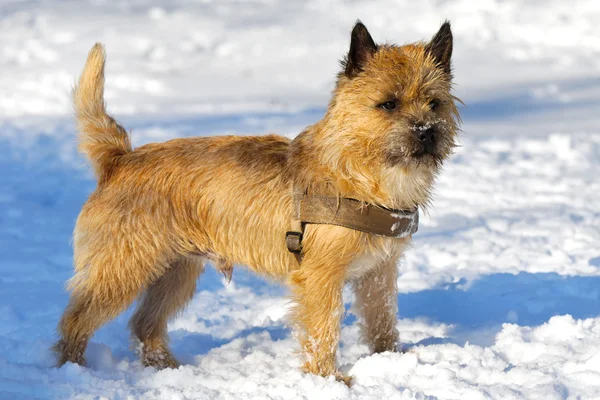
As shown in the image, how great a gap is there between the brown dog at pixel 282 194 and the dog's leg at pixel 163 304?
2 centimetres

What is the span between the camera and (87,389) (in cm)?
385

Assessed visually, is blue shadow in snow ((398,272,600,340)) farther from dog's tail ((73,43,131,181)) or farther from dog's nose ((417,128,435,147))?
dog's tail ((73,43,131,181))

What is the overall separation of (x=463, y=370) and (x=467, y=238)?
303 cm

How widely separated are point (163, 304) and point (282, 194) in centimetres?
118

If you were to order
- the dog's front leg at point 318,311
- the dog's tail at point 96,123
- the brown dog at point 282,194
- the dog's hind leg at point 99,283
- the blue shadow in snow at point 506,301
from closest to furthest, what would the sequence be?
1. the brown dog at point 282,194
2. the dog's front leg at point 318,311
3. the dog's hind leg at point 99,283
4. the dog's tail at point 96,123
5. the blue shadow in snow at point 506,301

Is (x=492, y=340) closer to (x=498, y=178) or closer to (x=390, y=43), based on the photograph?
(x=390, y=43)

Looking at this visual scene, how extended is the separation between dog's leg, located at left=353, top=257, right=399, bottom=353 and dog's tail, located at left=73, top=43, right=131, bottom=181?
1.60 m

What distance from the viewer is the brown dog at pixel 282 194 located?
375 cm

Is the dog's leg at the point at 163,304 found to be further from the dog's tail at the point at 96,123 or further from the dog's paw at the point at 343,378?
the dog's paw at the point at 343,378

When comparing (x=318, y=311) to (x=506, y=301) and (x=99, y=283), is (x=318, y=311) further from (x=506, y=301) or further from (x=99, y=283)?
(x=506, y=301)

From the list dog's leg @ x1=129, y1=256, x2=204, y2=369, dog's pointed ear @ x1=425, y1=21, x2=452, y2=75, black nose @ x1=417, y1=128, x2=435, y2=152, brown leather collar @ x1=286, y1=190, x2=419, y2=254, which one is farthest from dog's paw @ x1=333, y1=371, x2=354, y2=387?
dog's pointed ear @ x1=425, y1=21, x2=452, y2=75

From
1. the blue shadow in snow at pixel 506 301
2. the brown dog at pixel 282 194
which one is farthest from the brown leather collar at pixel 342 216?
the blue shadow in snow at pixel 506 301

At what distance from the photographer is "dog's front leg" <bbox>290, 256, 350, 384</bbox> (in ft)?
12.7

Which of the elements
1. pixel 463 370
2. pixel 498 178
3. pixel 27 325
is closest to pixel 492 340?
pixel 463 370
